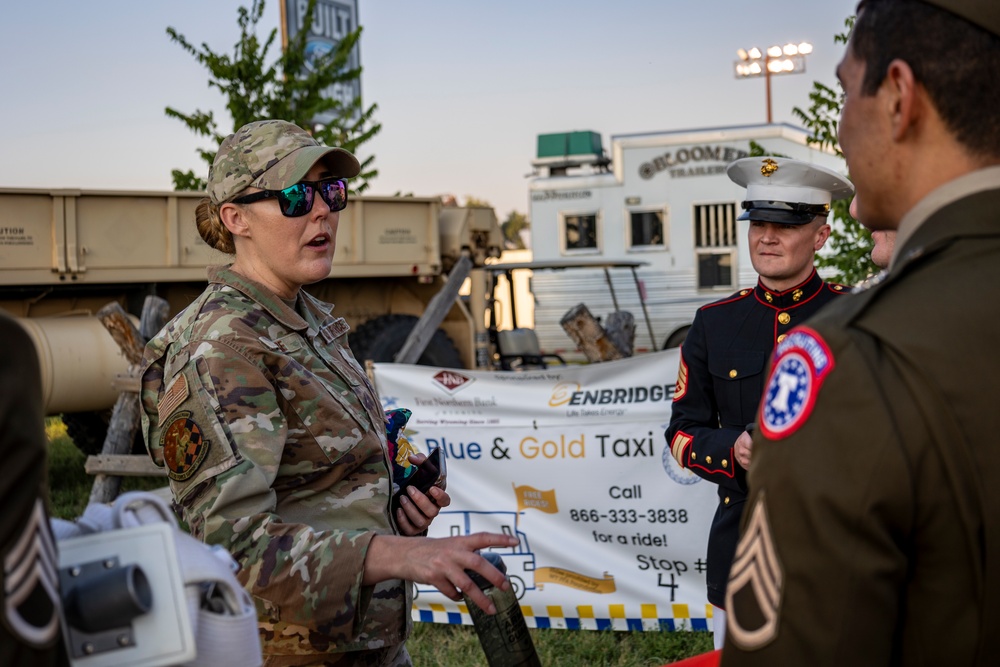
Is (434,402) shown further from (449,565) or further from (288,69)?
(288,69)

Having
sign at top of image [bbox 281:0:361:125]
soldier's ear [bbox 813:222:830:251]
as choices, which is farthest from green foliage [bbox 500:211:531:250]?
soldier's ear [bbox 813:222:830:251]

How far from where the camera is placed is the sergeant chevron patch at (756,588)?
46.2 inches

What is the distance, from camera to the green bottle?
1855 millimetres

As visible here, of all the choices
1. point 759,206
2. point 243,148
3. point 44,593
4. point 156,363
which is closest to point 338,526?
point 156,363

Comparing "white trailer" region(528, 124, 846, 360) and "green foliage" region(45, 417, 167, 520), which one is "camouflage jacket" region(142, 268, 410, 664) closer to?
"green foliage" region(45, 417, 167, 520)

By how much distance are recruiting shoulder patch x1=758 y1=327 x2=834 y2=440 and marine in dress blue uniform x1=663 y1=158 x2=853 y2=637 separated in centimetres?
190

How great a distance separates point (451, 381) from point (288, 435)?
368cm

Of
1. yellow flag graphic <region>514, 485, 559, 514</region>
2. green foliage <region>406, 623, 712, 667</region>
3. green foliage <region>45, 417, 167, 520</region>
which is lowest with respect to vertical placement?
green foliage <region>406, 623, 712, 667</region>

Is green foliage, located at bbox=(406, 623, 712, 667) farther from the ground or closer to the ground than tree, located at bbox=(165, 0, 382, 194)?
closer to the ground

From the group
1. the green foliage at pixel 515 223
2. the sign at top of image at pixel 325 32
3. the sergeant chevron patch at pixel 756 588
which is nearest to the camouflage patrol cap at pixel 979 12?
the sergeant chevron patch at pixel 756 588

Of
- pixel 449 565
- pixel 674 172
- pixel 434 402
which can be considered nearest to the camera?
pixel 449 565

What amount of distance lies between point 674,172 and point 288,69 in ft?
27.4

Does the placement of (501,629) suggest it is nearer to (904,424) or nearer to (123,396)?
(904,424)

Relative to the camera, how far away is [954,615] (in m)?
1.16
